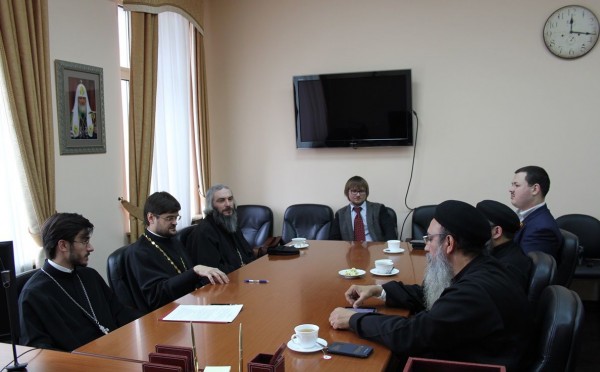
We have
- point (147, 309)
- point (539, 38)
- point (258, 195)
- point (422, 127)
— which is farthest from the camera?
point (258, 195)

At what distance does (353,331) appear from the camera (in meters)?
2.07

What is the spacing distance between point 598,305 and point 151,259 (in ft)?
14.0

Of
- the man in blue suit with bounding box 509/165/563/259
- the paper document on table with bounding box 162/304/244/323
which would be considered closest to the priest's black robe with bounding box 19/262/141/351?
the paper document on table with bounding box 162/304/244/323

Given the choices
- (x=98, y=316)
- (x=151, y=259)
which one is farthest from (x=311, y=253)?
(x=98, y=316)

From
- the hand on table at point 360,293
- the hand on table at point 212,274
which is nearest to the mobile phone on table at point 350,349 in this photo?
the hand on table at point 360,293

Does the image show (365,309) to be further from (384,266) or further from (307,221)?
(307,221)

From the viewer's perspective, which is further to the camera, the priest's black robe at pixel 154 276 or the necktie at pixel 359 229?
the necktie at pixel 359 229

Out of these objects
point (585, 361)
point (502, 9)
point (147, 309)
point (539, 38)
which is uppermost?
point (502, 9)

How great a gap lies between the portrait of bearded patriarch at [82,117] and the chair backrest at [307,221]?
2247mm

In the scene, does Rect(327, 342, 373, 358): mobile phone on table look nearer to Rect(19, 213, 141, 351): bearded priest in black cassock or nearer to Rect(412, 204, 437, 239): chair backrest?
Rect(19, 213, 141, 351): bearded priest in black cassock

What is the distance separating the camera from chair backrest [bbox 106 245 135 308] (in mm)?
2984

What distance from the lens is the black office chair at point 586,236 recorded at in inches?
177

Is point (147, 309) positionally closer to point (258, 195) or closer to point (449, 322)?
point (449, 322)

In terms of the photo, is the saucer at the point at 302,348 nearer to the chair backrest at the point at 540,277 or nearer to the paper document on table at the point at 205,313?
the paper document on table at the point at 205,313
